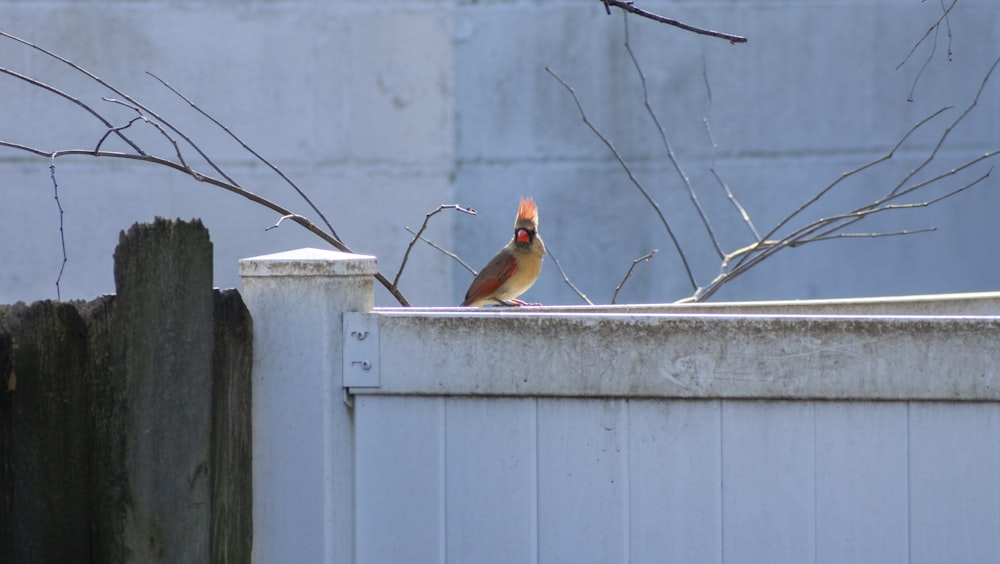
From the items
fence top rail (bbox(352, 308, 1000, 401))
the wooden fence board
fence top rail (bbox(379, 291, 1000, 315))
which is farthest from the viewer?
fence top rail (bbox(379, 291, 1000, 315))

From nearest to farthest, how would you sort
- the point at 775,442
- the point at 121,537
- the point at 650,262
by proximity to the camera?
the point at 121,537 < the point at 775,442 < the point at 650,262

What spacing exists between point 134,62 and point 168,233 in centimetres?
528

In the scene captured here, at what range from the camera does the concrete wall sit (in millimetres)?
6812

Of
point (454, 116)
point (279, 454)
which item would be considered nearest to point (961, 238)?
point (454, 116)

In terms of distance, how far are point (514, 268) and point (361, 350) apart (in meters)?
2.56

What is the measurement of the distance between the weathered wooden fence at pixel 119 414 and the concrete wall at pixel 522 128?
4.81 m

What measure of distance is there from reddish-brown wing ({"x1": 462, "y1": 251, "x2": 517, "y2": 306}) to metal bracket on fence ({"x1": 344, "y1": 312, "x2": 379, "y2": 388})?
2.54 meters

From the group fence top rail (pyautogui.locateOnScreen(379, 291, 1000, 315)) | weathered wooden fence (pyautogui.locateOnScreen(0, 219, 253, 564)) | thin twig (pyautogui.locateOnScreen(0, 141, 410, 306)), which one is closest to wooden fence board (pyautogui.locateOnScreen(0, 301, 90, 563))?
weathered wooden fence (pyautogui.locateOnScreen(0, 219, 253, 564))

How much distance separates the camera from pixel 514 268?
15.4ft

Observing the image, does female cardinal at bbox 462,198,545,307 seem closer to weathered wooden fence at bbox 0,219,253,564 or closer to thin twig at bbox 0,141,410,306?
thin twig at bbox 0,141,410,306

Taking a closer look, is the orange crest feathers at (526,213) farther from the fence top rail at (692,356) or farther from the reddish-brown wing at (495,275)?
the fence top rail at (692,356)

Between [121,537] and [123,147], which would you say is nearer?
[121,537]

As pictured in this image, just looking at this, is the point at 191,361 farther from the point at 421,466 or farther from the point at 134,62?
the point at 134,62

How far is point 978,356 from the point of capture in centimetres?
207
